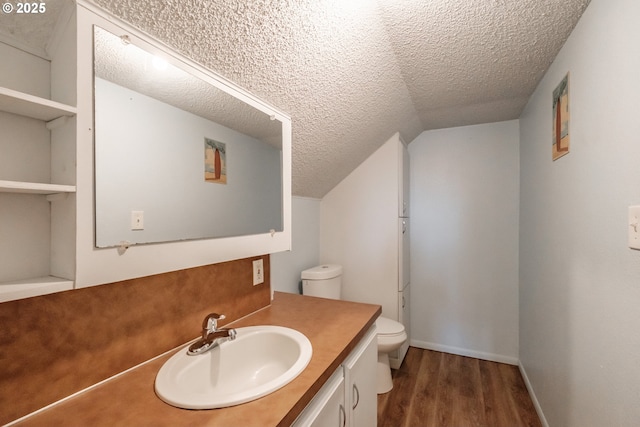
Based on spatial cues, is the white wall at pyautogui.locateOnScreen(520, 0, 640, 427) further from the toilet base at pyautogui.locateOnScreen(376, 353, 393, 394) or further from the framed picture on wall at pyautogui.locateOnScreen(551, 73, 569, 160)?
the toilet base at pyautogui.locateOnScreen(376, 353, 393, 394)

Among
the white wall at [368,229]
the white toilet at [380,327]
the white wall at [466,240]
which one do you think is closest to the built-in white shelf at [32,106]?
the white toilet at [380,327]

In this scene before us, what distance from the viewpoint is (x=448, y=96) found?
6.72ft

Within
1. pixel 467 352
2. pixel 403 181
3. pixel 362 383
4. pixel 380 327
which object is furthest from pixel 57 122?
pixel 467 352

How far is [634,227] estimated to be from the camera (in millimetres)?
833

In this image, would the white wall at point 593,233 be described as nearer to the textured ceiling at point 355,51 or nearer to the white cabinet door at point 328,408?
the textured ceiling at point 355,51

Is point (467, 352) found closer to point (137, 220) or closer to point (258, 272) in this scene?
point (258, 272)

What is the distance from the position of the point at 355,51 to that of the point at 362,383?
149 cm

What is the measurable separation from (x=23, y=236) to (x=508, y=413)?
2.65m

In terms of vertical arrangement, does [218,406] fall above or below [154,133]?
below

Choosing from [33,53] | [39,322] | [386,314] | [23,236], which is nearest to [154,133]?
[33,53]

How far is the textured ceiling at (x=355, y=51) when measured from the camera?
2.89ft

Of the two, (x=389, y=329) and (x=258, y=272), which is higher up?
(x=258, y=272)

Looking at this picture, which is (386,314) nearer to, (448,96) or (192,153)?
(448,96)

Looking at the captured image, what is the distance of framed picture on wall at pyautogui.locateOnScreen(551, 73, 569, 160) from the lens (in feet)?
4.45
